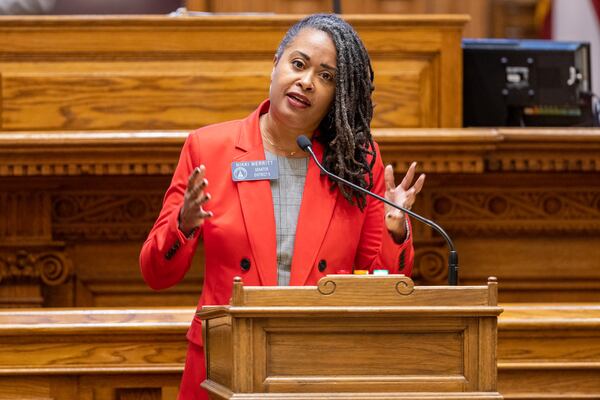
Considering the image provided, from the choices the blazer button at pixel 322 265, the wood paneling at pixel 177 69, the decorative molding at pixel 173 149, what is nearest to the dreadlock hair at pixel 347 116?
the blazer button at pixel 322 265

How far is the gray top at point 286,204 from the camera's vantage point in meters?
1.81

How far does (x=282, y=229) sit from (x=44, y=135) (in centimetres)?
127

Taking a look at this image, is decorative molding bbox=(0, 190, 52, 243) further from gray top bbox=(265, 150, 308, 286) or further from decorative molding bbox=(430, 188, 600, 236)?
gray top bbox=(265, 150, 308, 286)

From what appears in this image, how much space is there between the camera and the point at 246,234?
70.5 inches

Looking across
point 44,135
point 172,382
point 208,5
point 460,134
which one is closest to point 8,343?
point 172,382

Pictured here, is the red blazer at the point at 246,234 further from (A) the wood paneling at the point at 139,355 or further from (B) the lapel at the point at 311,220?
(A) the wood paneling at the point at 139,355

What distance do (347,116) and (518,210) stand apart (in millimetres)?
1374

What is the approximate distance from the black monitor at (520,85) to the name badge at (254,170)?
1.54 metres

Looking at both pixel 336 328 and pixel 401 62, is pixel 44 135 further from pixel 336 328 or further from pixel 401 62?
pixel 336 328

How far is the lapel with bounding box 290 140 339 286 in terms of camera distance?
1788 millimetres

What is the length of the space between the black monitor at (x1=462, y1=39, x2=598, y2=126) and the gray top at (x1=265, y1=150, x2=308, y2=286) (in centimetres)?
148

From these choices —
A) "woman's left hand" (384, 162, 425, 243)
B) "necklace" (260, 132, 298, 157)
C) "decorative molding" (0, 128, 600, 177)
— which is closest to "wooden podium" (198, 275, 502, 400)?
"woman's left hand" (384, 162, 425, 243)

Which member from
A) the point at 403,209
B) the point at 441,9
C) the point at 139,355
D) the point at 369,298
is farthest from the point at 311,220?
the point at 441,9

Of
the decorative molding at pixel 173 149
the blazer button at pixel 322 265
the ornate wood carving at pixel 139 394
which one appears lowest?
the ornate wood carving at pixel 139 394
